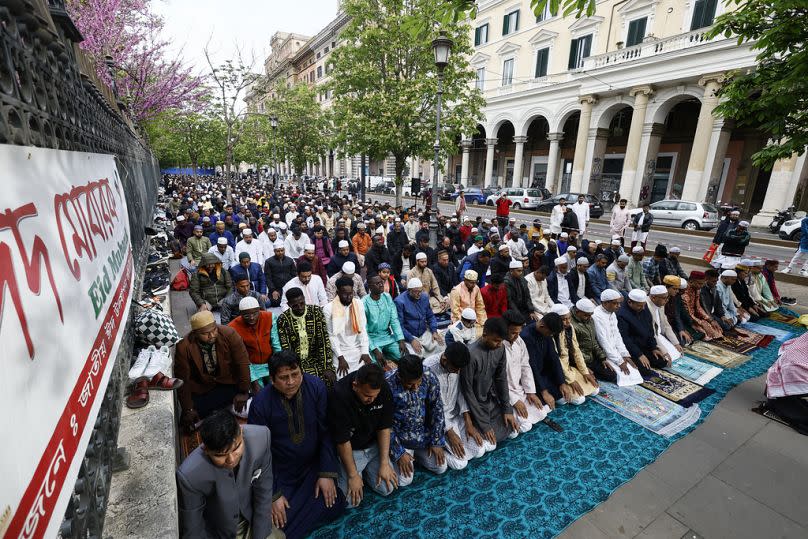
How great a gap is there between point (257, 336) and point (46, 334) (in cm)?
286

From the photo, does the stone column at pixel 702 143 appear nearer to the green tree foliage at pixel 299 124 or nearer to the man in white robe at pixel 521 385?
the man in white robe at pixel 521 385

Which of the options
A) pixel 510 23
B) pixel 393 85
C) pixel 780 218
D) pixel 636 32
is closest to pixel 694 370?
pixel 393 85

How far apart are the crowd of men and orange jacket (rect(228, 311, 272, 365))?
15 mm

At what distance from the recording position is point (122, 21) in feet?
38.9

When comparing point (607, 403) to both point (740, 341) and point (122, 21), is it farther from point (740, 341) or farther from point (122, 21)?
point (122, 21)

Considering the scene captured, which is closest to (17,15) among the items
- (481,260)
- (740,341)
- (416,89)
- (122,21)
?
(481,260)

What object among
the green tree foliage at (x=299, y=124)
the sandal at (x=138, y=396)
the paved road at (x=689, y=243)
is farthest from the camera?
the green tree foliage at (x=299, y=124)

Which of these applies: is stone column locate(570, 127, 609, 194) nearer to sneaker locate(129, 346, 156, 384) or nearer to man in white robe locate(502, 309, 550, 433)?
man in white robe locate(502, 309, 550, 433)

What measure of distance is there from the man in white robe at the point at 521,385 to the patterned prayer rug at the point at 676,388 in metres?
1.57

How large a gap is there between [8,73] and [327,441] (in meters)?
2.64

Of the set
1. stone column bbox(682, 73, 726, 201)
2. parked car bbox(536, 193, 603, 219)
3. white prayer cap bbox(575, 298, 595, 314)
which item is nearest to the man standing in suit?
white prayer cap bbox(575, 298, 595, 314)

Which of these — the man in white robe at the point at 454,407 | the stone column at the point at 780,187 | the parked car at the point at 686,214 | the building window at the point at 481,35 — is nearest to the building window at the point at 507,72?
the building window at the point at 481,35

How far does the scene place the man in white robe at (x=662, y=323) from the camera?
5.22m

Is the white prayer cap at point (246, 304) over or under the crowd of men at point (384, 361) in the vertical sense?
over
